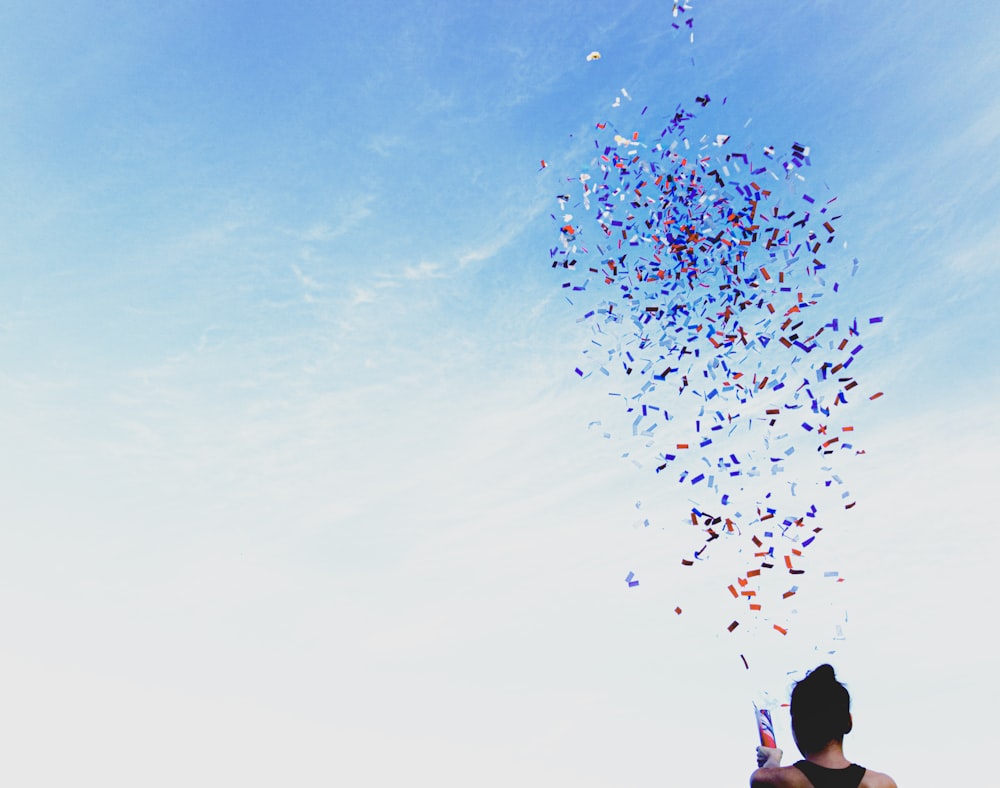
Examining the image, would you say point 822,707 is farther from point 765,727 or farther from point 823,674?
point 765,727

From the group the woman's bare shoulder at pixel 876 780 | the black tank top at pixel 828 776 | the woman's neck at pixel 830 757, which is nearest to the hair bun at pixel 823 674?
the woman's neck at pixel 830 757

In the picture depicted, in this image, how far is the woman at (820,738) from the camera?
470 cm

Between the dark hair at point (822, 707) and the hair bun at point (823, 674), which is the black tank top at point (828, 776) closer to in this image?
the dark hair at point (822, 707)

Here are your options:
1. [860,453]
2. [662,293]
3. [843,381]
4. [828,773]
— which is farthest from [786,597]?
[828,773]

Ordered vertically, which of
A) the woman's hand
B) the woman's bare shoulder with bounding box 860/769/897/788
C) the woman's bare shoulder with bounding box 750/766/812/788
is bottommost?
the woman's bare shoulder with bounding box 860/769/897/788

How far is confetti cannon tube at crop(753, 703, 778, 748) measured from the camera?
204 inches

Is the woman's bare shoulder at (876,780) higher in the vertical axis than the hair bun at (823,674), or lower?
lower

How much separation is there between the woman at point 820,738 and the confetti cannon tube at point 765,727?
0.39 metres

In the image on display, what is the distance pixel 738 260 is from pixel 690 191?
115 centimetres

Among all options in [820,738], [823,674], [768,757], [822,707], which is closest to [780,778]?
[768,757]

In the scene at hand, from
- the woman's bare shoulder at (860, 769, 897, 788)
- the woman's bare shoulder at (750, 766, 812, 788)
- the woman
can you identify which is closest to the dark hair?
the woman

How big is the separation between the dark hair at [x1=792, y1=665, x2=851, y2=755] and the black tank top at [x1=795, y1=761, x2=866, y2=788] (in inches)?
3.5

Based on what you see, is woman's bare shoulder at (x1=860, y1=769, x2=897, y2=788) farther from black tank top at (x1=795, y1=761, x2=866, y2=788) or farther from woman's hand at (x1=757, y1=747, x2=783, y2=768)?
woman's hand at (x1=757, y1=747, x2=783, y2=768)

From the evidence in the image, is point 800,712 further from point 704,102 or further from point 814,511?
point 704,102
